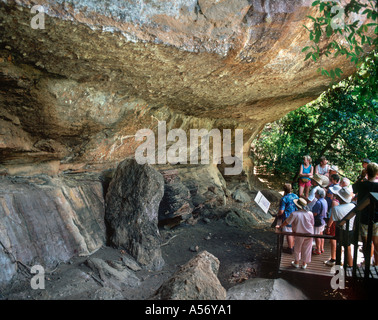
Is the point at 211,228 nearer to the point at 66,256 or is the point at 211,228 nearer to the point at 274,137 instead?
the point at 66,256

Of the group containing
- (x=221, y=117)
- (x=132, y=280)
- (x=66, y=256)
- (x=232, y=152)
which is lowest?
(x=132, y=280)

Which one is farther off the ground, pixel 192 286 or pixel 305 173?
pixel 305 173

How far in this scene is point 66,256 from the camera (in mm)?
5402

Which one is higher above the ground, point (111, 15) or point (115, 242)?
point (111, 15)

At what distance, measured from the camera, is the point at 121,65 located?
501 cm

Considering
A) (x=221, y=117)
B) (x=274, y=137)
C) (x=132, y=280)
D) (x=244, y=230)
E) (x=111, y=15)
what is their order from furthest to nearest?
(x=274, y=137), (x=221, y=117), (x=244, y=230), (x=132, y=280), (x=111, y=15)

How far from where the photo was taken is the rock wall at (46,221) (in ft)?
15.7

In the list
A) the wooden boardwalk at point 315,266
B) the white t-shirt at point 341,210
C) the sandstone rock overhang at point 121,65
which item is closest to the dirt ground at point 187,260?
the wooden boardwalk at point 315,266

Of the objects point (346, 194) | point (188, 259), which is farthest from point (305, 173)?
point (188, 259)

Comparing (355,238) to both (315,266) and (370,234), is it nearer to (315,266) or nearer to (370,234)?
(370,234)

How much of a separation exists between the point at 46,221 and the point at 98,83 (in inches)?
95.5

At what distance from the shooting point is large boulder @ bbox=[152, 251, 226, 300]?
3705 millimetres

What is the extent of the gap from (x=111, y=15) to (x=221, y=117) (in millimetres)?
6183
